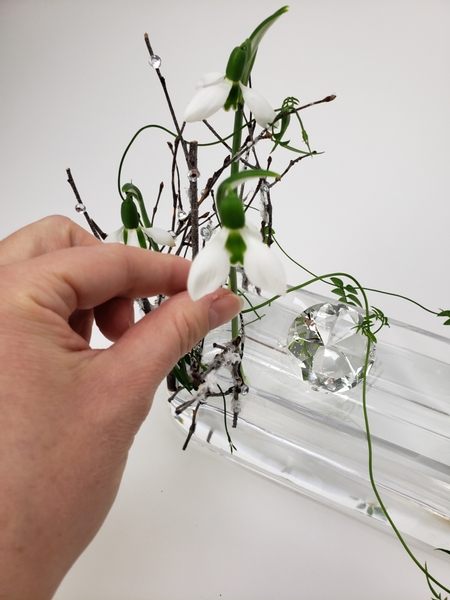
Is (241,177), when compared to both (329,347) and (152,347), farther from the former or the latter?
(329,347)

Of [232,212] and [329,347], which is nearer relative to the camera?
[232,212]

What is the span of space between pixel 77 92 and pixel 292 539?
0.91 meters

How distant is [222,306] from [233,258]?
10 cm

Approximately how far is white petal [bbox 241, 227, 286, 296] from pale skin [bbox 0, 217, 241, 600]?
0.30 ft

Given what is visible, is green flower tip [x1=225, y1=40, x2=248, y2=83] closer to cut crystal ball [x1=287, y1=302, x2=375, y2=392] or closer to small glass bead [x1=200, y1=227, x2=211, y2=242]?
small glass bead [x1=200, y1=227, x2=211, y2=242]

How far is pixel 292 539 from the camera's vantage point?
50cm

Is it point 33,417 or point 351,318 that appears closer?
point 33,417

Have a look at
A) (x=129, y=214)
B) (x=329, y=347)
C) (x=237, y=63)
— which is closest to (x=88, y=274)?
(x=129, y=214)

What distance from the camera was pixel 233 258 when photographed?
0.74 ft

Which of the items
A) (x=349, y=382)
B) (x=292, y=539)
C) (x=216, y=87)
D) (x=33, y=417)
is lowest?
(x=292, y=539)

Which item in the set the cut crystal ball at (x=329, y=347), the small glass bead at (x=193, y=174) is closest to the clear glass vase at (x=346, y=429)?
the cut crystal ball at (x=329, y=347)

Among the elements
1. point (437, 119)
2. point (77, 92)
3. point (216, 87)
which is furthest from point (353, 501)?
point (77, 92)

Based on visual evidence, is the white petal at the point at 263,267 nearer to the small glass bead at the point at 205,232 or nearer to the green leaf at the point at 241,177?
the green leaf at the point at 241,177

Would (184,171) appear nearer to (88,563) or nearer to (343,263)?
(343,263)
